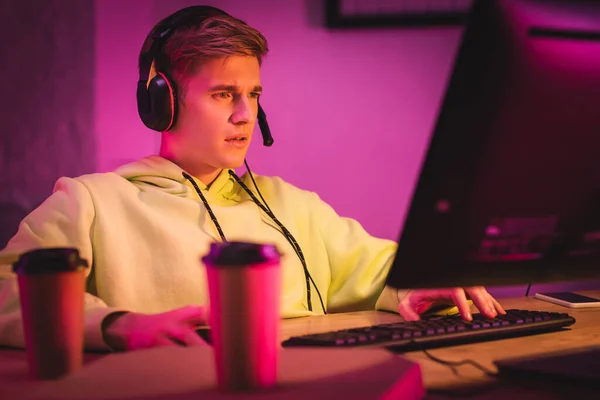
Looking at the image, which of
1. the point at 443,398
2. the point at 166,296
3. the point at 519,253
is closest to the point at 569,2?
the point at 519,253

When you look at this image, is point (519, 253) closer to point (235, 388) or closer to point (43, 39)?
point (235, 388)

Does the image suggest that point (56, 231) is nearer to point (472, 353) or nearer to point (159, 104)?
point (159, 104)

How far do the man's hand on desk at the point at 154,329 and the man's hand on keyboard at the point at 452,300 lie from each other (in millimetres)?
434

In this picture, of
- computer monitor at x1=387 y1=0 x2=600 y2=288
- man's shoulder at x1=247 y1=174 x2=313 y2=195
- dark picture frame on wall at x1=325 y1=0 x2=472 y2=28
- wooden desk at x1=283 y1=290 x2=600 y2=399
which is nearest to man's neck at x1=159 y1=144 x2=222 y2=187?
man's shoulder at x1=247 y1=174 x2=313 y2=195

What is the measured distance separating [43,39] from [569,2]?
1.50 meters

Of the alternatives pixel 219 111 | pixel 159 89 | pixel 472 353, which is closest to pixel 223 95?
pixel 219 111

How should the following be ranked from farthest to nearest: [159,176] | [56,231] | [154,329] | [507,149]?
[159,176] → [56,231] → [154,329] → [507,149]

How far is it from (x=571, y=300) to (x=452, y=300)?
0.37m

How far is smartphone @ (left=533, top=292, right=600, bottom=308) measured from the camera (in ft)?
4.57

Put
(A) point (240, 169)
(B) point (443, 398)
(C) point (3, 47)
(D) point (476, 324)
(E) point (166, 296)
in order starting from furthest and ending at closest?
(A) point (240, 169), (C) point (3, 47), (E) point (166, 296), (D) point (476, 324), (B) point (443, 398)

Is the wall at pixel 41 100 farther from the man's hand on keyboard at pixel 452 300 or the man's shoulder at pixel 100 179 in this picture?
the man's hand on keyboard at pixel 452 300

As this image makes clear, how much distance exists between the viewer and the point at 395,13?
2.13 m

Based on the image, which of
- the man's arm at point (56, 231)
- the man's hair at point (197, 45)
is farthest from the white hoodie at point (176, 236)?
the man's hair at point (197, 45)

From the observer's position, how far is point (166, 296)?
147cm
